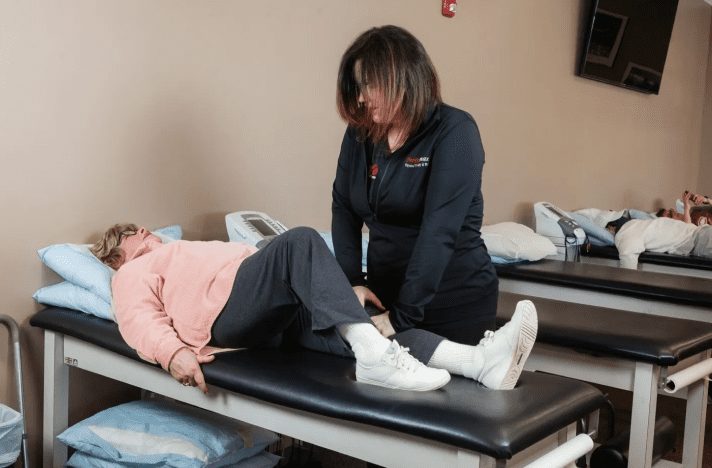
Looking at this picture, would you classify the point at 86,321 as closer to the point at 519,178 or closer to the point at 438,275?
the point at 438,275

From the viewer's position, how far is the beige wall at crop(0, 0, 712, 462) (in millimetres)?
2111

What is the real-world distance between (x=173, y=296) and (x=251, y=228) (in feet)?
2.34

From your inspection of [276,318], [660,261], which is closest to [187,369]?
[276,318]

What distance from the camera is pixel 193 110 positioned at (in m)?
2.55

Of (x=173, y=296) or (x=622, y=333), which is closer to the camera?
(x=173, y=296)

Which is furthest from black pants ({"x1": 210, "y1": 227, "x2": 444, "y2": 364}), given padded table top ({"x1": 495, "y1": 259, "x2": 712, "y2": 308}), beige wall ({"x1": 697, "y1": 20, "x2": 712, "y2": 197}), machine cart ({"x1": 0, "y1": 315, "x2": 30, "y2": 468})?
beige wall ({"x1": 697, "y1": 20, "x2": 712, "y2": 197})

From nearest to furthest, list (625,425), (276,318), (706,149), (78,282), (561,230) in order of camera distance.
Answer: (276,318)
(78,282)
(625,425)
(561,230)
(706,149)

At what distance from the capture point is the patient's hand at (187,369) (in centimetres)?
159

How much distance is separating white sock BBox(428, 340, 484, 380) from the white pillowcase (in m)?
1.84

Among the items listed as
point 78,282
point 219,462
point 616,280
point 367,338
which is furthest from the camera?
point 616,280

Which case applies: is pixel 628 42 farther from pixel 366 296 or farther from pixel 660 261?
pixel 366 296

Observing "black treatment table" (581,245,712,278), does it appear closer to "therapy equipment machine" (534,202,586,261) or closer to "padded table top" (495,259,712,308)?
"therapy equipment machine" (534,202,586,261)

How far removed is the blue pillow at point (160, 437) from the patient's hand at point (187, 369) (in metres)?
0.34

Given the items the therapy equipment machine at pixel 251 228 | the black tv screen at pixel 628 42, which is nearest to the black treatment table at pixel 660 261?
the black tv screen at pixel 628 42
